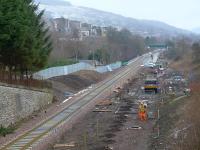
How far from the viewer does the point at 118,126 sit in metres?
37.1

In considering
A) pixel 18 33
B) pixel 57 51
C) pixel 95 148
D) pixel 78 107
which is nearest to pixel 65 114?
pixel 78 107

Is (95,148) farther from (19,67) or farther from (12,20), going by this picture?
(19,67)

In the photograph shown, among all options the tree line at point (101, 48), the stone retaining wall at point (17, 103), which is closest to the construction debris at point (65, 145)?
the stone retaining wall at point (17, 103)

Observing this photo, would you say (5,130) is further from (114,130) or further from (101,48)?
(101,48)

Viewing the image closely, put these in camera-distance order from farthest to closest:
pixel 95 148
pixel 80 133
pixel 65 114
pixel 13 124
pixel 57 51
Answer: pixel 57 51 → pixel 65 114 → pixel 13 124 → pixel 80 133 → pixel 95 148

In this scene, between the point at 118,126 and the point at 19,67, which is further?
the point at 19,67

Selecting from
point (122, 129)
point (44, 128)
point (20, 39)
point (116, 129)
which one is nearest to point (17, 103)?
point (44, 128)

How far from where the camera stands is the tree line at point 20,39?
3756 cm

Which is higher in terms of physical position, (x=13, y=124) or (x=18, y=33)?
(x=18, y=33)

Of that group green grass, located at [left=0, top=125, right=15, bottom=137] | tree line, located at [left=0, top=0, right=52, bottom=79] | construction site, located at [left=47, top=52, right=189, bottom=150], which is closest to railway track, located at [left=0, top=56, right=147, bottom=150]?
green grass, located at [left=0, top=125, right=15, bottom=137]

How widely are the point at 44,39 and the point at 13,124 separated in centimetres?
1723

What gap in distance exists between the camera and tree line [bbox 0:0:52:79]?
37562mm

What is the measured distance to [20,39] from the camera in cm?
3991

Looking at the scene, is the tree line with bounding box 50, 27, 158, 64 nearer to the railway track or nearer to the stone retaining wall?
the railway track
